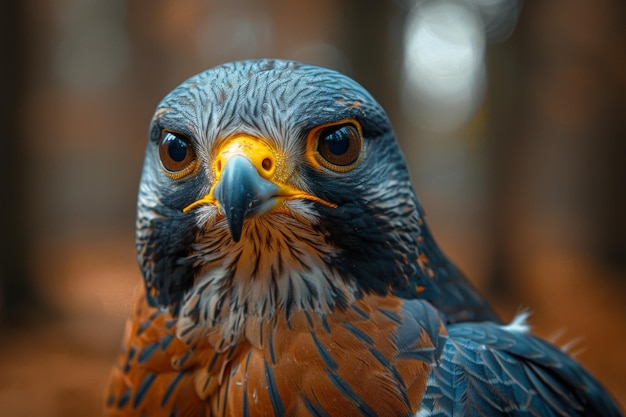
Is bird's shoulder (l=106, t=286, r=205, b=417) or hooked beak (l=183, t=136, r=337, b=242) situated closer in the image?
hooked beak (l=183, t=136, r=337, b=242)

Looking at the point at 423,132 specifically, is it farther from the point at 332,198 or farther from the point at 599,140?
the point at 332,198

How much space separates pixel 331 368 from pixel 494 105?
6965 millimetres

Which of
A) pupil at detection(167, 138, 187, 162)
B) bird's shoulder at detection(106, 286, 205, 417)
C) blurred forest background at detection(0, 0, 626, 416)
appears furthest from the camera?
blurred forest background at detection(0, 0, 626, 416)

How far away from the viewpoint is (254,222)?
149cm

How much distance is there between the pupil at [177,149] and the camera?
152 cm

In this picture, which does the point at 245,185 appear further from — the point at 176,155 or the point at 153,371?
the point at 153,371

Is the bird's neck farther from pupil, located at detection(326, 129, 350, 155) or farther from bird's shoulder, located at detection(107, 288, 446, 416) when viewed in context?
pupil, located at detection(326, 129, 350, 155)

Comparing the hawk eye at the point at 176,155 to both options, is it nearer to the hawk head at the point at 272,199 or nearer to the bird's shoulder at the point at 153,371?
the hawk head at the point at 272,199

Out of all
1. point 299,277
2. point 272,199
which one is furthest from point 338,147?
point 299,277

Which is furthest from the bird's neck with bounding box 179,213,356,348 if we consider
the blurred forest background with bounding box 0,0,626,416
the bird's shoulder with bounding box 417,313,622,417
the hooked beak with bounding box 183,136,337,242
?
the blurred forest background with bounding box 0,0,626,416

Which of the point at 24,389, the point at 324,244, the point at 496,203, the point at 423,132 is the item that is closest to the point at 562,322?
the point at 496,203

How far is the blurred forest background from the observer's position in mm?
5434

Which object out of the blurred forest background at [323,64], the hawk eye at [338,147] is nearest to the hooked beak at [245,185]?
the hawk eye at [338,147]

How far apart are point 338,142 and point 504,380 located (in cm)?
79
